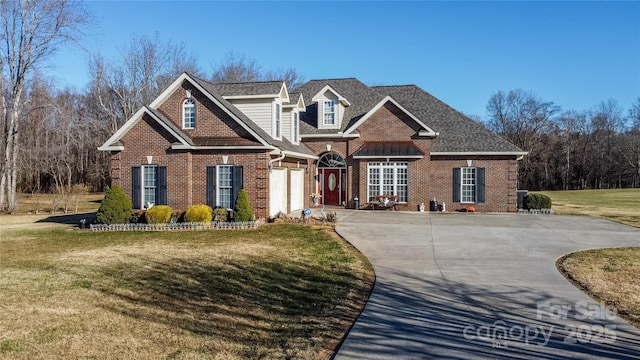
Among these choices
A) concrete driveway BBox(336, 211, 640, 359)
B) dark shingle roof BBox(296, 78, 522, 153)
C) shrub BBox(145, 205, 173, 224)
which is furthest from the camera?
dark shingle roof BBox(296, 78, 522, 153)

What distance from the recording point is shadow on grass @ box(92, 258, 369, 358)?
5.97m

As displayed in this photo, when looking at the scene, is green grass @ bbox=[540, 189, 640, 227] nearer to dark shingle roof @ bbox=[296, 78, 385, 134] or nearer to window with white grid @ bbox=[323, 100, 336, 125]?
dark shingle roof @ bbox=[296, 78, 385, 134]

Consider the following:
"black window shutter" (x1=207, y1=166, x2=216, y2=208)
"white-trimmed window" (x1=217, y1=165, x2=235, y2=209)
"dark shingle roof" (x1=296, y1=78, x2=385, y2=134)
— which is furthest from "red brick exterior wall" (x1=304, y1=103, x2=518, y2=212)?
"black window shutter" (x1=207, y1=166, x2=216, y2=208)

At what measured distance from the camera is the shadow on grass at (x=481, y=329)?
537cm

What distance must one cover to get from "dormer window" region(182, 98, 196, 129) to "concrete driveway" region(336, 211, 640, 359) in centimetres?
914

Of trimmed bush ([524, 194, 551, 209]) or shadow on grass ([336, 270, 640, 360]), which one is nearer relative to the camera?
shadow on grass ([336, 270, 640, 360])

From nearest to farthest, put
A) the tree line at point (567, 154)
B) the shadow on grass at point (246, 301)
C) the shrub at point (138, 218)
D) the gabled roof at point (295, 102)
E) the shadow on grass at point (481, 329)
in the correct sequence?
1. the shadow on grass at point (481, 329)
2. the shadow on grass at point (246, 301)
3. the shrub at point (138, 218)
4. the gabled roof at point (295, 102)
5. the tree line at point (567, 154)

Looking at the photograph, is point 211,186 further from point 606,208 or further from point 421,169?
point 606,208

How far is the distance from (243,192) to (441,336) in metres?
12.5

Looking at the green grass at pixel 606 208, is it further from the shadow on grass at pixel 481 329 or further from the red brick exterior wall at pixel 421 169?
the shadow on grass at pixel 481 329

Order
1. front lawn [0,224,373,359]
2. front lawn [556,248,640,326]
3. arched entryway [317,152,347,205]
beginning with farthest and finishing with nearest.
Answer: arched entryway [317,152,347,205]
front lawn [556,248,640,326]
front lawn [0,224,373,359]

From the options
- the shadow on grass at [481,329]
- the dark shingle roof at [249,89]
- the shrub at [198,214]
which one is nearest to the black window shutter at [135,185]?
→ the shrub at [198,214]

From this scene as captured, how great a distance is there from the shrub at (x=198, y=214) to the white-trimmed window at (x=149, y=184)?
8.14ft

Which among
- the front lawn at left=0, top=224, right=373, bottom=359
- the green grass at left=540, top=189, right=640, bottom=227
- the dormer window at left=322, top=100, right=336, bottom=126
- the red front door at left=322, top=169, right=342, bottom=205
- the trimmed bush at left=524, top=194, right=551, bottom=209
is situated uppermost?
the dormer window at left=322, top=100, right=336, bottom=126
